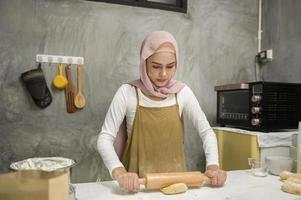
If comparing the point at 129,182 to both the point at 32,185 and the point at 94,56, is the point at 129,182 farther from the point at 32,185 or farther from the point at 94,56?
the point at 94,56

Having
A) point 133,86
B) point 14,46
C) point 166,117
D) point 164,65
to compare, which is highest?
point 14,46

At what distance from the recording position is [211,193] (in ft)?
3.47

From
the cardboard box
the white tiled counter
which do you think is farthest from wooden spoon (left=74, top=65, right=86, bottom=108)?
the cardboard box

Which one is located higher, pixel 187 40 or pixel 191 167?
pixel 187 40

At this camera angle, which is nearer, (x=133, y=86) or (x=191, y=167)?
(x=133, y=86)

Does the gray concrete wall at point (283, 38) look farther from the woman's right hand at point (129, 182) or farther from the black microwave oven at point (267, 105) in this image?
the woman's right hand at point (129, 182)

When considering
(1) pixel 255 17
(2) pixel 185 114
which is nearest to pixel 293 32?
(1) pixel 255 17

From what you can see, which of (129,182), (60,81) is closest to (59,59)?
(60,81)

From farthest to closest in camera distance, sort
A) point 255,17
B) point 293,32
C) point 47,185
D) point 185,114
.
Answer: point 255,17 < point 293,32 < point 185,114 < point 47,185

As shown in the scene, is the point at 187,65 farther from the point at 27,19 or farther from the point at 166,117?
the point at 27,19

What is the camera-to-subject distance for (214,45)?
242 centimetres

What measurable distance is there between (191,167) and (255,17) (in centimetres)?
151

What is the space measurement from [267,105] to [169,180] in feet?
3.47

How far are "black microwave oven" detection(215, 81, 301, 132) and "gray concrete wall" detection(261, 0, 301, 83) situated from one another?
0.32m
